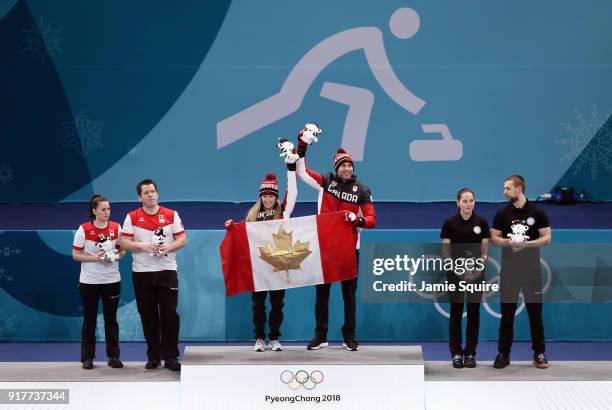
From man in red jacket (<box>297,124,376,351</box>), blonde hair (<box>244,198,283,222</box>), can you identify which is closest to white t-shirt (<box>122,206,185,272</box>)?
blonde hair (<box>244,198,283,222</box>)

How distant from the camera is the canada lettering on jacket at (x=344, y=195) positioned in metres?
8.98

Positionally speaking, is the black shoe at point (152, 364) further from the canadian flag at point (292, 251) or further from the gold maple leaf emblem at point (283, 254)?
the gold maple leaf emblem at point (283, 254)

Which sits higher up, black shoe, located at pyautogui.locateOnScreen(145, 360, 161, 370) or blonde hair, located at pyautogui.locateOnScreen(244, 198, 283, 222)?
blonde hair, located at pyautogui.locateOnScreen(244, 198, 283, 222)

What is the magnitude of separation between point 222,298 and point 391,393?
3.16 metres

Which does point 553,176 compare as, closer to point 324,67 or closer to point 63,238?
point 324,67

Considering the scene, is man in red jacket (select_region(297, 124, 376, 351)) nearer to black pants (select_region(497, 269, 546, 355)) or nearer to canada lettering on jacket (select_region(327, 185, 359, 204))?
canada lettering on jacket (select_region(327, 185, 359, 204))

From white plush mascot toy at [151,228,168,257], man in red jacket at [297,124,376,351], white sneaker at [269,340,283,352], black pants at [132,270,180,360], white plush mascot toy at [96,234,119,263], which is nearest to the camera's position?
white plush mascot toy at [151,228,168,257]

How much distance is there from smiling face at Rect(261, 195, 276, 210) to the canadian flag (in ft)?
0.54

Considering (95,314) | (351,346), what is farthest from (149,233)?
(351,346)

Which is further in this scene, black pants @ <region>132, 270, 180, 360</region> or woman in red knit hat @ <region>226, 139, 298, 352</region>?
woman in red knit hat @ <region>226, 139, 298, 352</region>

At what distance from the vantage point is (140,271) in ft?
28.4

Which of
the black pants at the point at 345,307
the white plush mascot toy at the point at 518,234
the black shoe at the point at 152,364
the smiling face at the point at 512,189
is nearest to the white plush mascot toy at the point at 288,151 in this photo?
the black pants at the point at 345,307

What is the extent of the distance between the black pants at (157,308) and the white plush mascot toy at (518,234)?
3198 mm

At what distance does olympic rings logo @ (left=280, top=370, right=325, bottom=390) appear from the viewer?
8.42m
